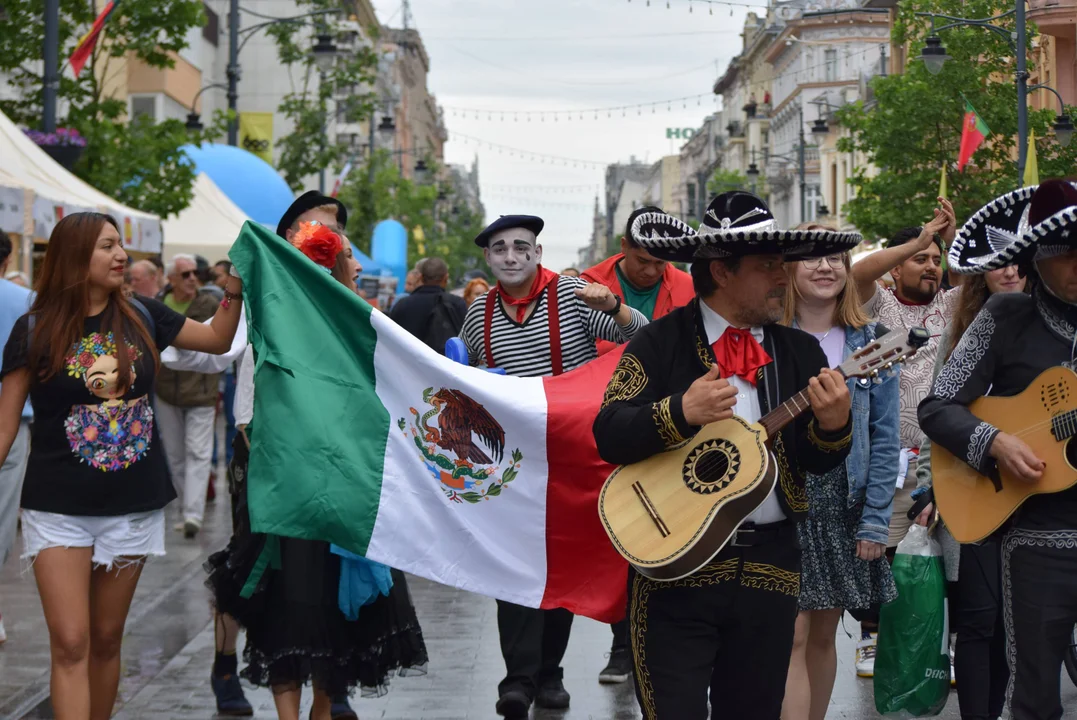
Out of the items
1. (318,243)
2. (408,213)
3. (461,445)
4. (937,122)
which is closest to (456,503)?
(461,445)

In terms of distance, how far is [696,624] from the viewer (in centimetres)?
448

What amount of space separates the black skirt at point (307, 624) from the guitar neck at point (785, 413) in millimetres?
2215

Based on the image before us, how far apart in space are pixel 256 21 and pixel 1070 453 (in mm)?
63371

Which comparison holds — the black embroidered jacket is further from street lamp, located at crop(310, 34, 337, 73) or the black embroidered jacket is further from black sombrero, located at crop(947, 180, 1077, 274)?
street lamp, located at crop(310, 34, 337, 73)

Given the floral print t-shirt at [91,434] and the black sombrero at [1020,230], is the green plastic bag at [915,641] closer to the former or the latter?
the black sombrero at [1020,230]

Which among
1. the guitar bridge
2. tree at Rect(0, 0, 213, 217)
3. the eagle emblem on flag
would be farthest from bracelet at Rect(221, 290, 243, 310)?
tree at Rect(0, 0, 213, 217)

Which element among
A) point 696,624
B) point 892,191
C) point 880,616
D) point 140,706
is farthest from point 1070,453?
point 892,191

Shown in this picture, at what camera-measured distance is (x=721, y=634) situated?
15.0 feet

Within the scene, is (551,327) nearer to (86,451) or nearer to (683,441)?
(86,451)

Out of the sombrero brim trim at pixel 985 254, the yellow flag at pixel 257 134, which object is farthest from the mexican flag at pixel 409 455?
the yellow flag at pixel 257 134

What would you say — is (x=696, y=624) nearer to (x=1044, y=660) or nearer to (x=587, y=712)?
(x=1044, y=660)

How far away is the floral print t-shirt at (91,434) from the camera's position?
227 inches

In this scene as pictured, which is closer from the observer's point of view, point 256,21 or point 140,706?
point 140,706

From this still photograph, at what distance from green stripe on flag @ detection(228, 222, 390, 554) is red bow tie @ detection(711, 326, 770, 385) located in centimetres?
182
